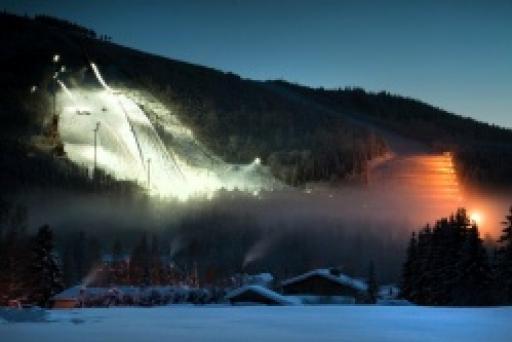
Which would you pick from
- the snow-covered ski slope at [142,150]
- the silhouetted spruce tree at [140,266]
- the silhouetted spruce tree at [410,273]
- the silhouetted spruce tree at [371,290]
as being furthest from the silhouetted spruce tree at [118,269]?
the silhouetted spruce tree at [410,273]

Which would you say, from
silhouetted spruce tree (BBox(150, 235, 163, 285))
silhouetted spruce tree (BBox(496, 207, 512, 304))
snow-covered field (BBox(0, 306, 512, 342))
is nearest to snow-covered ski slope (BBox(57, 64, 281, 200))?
silhouetted spruce tree (BBox(150, 235, 163, 285))

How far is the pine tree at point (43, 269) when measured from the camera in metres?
51.7

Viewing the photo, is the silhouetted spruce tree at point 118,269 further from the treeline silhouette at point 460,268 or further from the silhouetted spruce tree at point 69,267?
the treeline silhouette at point 460,268

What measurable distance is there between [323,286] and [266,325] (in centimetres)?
4570

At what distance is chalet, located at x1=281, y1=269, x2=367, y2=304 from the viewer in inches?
2263

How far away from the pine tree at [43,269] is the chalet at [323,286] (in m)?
16.8

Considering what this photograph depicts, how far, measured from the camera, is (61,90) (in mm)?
102688

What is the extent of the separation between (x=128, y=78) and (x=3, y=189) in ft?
185

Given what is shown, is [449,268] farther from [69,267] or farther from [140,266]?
[69,267]

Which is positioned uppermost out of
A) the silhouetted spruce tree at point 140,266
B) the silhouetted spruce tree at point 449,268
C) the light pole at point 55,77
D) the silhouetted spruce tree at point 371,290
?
the light pole at point 55,77

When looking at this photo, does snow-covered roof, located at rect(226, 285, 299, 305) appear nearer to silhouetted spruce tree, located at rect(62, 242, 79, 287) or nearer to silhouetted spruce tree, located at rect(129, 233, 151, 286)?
silhouetted spruce tree, located at rect(129, 233, 151, 286)

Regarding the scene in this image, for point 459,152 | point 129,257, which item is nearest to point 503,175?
point 459,152

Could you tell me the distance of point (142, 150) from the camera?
294 feet

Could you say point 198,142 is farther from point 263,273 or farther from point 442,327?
point 442,327
